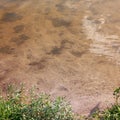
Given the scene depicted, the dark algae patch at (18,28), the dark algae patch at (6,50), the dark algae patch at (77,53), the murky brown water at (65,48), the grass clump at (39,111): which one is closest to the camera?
the grass clump at (39,111)

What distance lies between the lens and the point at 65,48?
6.90 meters

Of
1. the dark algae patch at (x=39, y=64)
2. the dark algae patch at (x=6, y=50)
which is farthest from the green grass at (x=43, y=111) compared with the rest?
the dark algae patch at (x=6, y=50)

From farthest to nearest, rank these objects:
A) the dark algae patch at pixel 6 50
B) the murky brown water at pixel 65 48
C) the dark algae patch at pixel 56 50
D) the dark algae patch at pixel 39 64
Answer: the dark algae patch at pixel 6 50 → the dark algae patch at pixel 56 50 → the dark algae patch at pixel 39 64 → the murky brown water at pixel 65 48

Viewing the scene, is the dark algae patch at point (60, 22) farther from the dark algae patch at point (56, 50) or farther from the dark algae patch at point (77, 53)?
the dark algae patch at point (77, 53)

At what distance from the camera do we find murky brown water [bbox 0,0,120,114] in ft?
18.9

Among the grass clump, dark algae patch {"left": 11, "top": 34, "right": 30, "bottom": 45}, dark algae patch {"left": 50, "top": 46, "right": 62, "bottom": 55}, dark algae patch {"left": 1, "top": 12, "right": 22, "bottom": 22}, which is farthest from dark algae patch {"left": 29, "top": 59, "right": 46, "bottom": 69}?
dark algae patch {"left": 1, "top": 12, "right": 22, "bottom": 22}

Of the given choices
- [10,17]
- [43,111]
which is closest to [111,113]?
[43,111]

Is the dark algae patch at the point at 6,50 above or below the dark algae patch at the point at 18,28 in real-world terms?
below

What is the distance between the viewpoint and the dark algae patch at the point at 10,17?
8.34 m

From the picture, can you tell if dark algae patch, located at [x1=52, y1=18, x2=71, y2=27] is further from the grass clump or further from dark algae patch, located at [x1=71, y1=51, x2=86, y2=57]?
the grass clump

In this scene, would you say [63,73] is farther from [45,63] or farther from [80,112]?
[80,112]

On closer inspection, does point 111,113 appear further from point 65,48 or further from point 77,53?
point 65,48

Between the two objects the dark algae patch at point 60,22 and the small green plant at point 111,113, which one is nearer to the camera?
the small green plant at point 111,113

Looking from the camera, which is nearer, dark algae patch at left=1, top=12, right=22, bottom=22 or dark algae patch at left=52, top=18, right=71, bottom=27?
dark algae patch at left=52, top=18, right=71, bottom=27
